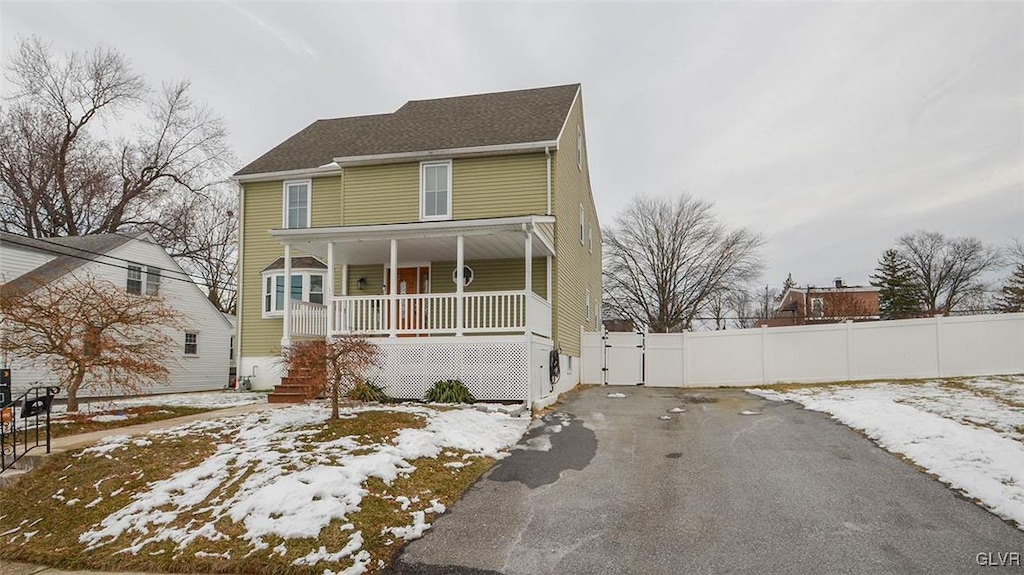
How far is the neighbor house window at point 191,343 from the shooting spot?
21.8 m

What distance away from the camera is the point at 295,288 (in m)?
17.1

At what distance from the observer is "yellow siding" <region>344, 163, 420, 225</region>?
15.3 m

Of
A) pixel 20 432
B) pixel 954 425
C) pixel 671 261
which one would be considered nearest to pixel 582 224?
pixel 954 425

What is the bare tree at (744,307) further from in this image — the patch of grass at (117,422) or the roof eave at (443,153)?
the patch of grass at (117,422)

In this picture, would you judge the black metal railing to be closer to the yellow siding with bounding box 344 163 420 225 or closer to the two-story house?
the two-story house

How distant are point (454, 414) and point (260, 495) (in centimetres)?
423

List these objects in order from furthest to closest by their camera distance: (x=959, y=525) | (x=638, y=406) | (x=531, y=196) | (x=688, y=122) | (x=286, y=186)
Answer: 1. (x=688, y=122)
2. (x=286, y=186)
3. (x=531, y=196)
4. (x=638, y=406)
5. (x=959, y=525)

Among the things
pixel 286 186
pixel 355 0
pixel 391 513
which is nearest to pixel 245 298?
pixel 286 186

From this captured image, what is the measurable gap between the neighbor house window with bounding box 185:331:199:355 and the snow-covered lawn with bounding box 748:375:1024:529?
20150mm

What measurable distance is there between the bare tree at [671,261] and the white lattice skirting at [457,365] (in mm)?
26493

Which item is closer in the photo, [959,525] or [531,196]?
[959,525]

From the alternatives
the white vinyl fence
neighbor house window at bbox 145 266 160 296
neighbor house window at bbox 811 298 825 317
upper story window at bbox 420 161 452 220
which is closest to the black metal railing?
upper story window at bbox 420 161 452 220

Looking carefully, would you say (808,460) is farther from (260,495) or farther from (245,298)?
(245,298)

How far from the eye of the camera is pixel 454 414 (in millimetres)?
9680
